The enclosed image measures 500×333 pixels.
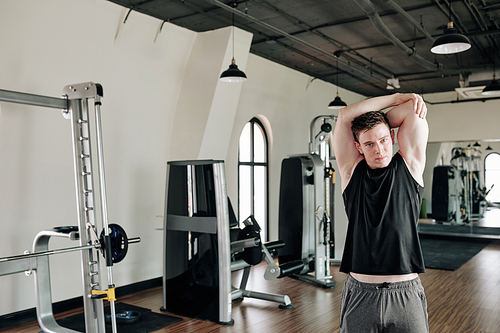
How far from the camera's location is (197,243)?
4.05 meters

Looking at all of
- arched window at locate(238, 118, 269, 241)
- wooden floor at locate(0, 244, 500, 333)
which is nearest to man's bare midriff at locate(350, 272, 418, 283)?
wooden floor at locate(0, 244, 500, 333)

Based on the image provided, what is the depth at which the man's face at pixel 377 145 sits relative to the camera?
1.67 m

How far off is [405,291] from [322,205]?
3.71 metres

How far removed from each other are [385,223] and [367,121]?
1.28ft

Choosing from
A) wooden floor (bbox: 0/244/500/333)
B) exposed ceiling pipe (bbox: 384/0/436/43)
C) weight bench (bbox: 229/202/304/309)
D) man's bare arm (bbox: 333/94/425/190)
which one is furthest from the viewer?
exposed ceiling pipe (bbox: 384/0/436/43)

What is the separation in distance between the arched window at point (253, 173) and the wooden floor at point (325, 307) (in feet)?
4.05

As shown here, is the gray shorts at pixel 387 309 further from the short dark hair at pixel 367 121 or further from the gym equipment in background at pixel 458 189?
the gym equipment in background at pixel 458 189

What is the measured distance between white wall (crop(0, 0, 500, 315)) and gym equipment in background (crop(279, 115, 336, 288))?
1005 millimetres

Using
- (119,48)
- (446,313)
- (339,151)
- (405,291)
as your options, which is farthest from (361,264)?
(119,48)

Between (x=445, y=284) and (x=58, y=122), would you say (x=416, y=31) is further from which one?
(x=58, y=122)

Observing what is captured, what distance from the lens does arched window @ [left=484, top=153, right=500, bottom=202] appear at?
8.25 metres

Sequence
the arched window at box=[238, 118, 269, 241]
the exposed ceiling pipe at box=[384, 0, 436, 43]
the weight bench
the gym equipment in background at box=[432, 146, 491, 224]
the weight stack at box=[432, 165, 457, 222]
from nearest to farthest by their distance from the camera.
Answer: the weight bench
the exposed ceiling pipe at box=[384, 0, 436, 43]
the arched window at box=[238, 118, 269, 241]
the gym equipment in background at box=[432, 146, 491, 224]
the weight stack at box=[432, 165, 457, 222]

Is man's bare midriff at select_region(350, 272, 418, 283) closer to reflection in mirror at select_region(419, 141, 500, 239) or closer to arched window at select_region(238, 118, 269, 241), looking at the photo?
arched window at select_region(238, 118, 269, 241)

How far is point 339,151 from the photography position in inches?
72.8
